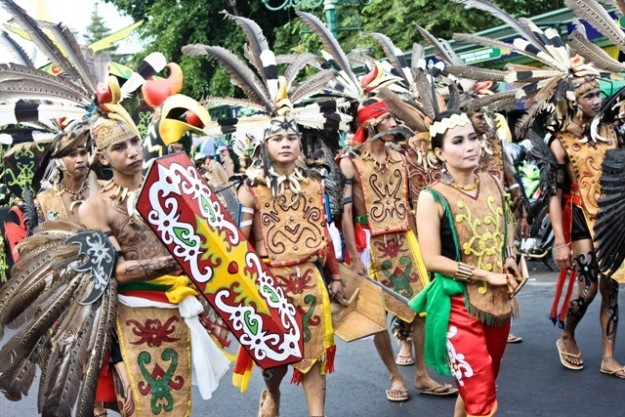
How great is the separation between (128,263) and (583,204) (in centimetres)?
336

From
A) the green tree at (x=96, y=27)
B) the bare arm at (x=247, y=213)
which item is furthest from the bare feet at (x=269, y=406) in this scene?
the green tree at (x=96, y=27)

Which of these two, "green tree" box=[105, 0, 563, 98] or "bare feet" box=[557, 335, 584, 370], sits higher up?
"green tree" box=[105, 0, 563, 98]

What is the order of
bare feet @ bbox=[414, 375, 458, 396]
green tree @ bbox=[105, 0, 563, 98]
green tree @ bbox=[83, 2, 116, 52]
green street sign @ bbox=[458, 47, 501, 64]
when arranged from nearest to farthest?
bare feet @ bbox=[414, 375, 458, 396] < green street sign @ bbox=[458, 47, 501, 64] < green tree @ bbox=[105, 0, 563, 98] < green tree @ bbox=[83, 2, 116, 52]

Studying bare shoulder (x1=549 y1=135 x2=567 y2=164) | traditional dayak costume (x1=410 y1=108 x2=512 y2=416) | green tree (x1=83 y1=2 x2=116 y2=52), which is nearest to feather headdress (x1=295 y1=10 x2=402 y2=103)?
bare shoulder (x1=549 y1=135 x2=567 y2=164)

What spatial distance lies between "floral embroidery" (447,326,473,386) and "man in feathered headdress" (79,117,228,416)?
1231mm

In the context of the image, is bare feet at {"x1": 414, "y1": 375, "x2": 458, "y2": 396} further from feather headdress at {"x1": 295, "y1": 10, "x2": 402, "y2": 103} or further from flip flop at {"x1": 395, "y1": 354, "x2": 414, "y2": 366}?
feather headdress at {"x1": 295, "y1": 10, "x2": 402, "y2": 103}

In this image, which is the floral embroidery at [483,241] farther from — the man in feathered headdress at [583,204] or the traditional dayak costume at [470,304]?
the man in feathered headdress at [583,204]

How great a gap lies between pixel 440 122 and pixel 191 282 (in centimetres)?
153

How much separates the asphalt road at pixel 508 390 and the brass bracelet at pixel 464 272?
1782mm

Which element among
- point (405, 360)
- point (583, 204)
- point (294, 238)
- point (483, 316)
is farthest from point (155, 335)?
point (583, 204)

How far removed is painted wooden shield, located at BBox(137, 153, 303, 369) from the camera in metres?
3.96

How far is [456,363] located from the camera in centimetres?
416

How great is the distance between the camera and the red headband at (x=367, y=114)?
6160 millimetres

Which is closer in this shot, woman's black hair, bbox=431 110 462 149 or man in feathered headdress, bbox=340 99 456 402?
woman's black hair, bbox=431 110 462 149
